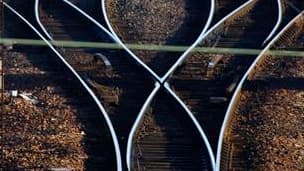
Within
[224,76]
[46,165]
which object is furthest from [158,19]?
[46,165]

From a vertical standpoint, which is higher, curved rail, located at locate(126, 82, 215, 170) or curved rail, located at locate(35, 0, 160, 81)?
curved rail, located at locate(35, 0, 160, 81)

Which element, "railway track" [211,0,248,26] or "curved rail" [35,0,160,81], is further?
"railway track" [211,0,248,26]

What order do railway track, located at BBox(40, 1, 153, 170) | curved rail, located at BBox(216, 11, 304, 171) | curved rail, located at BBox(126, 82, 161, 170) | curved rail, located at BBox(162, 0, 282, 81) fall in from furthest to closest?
curved rail, located at BBox(162, 0, 282, 81)
railway track, located at BBox(40, 1, 153, 170)
curved rail, located at BBox(216, 11, 304, 171)
curved rail, located at BBox(126, 82, 161, 170)

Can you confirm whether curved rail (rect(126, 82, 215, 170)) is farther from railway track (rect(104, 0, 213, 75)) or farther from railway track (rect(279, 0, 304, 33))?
railway track (rect(279, 0, 304, 33))

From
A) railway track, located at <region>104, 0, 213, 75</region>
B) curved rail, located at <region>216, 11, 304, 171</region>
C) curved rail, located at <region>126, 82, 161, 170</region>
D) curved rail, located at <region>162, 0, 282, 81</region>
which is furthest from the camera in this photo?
railway track, located at <region>104, 0, 213, 75</region>

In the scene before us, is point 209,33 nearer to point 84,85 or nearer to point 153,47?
point 153,47

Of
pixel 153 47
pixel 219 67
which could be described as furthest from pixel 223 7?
pixel 219 67

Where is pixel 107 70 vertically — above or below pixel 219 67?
above

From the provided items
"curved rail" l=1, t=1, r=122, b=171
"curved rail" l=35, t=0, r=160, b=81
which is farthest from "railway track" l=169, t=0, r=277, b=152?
"curved rail" l=1, t=1, r=122, b=171

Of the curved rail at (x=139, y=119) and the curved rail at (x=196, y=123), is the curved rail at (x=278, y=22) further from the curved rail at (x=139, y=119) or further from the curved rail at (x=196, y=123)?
the curved rail at (x=139, y=119)
